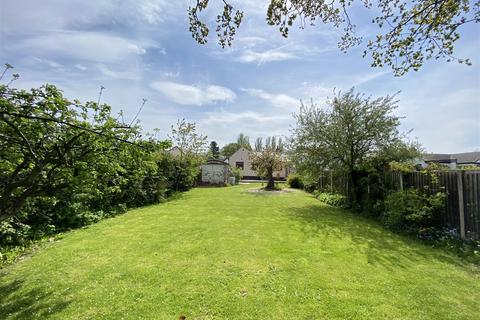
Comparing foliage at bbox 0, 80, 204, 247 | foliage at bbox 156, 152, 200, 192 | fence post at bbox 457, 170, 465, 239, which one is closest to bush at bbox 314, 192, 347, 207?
fence post at bbox 457, 170, 465, 239

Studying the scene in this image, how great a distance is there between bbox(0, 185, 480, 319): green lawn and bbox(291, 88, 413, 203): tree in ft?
17.1

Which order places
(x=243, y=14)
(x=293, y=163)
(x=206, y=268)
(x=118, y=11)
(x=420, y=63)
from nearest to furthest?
(x=243, y=14) → (x=206, y=268) → (x=420, y=63) → (x=118, y=11) → (x=293, y=163)

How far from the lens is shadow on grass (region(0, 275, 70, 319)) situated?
10.3ft

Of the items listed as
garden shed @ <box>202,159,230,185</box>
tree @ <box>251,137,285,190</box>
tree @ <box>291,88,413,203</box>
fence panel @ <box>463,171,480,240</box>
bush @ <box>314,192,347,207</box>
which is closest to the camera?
fence panel @ <box>463,171,480,240</box>

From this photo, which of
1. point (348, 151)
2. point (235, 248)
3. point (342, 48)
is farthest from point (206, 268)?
point (348, 151)

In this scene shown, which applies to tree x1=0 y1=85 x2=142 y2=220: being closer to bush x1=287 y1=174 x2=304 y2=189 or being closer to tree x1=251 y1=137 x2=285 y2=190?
tree x1=251 y1=137 x2=285 y2=190

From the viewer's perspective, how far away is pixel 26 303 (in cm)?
340

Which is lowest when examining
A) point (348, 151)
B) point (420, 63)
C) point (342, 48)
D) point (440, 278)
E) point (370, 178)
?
point (440, 278)

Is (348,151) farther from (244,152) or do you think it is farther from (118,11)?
(244,152)

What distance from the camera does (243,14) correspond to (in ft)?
12.7

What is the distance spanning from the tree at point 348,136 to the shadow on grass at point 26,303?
11160mm

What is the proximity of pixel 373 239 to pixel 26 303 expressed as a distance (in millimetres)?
7376

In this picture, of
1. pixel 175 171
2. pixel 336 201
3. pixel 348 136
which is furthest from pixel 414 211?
pixel 175 171

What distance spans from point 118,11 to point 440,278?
8978 mm
